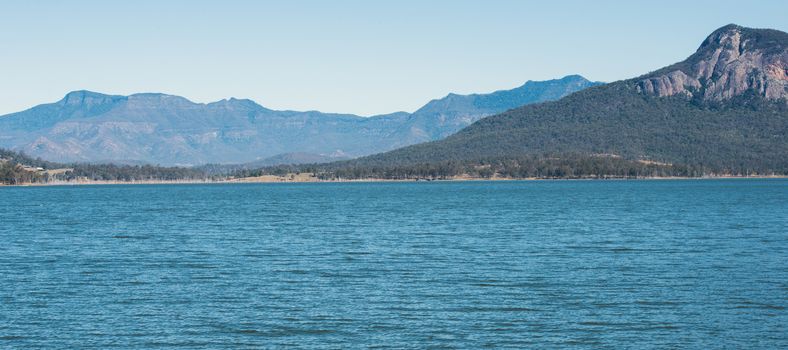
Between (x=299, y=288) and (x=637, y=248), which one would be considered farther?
(x=637, y=248)

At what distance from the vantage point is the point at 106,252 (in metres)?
69.4

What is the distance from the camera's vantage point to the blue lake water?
38562 millimetres

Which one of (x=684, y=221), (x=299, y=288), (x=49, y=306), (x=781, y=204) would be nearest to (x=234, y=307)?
(x=299, y=288)

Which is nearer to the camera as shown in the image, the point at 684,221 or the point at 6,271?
the point at 6,271

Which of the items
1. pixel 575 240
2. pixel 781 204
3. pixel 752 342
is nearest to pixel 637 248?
pixel 575 240

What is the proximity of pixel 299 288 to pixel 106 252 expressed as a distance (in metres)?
25.5

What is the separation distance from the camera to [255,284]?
51.5 m

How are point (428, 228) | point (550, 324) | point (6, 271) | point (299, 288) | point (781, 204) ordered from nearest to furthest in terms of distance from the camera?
point (550, 324)
point (299, 288)
point (6, 271)
point (428, 228)
point (781, 204)

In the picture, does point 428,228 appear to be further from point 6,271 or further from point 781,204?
point 781,204

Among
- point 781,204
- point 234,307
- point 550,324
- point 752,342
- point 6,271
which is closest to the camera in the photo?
point 752,342

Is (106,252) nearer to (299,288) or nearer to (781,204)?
(299,288)

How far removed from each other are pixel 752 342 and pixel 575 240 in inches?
1514

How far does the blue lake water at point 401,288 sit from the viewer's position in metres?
38.6

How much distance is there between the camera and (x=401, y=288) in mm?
49625
